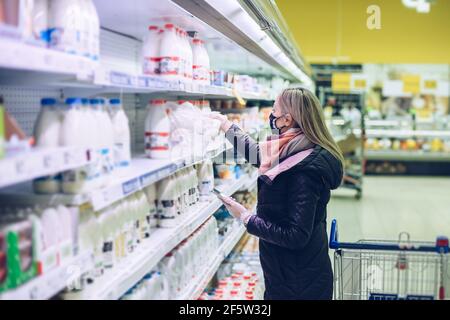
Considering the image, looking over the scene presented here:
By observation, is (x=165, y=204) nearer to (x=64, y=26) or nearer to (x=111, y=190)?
(x=111, y=190)

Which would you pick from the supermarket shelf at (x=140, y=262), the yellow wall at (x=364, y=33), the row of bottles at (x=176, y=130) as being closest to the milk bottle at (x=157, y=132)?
the row of bottles at (x=176, y=130)

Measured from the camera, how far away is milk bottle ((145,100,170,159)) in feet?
7.39

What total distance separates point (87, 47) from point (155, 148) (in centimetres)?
78

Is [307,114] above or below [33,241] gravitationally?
above

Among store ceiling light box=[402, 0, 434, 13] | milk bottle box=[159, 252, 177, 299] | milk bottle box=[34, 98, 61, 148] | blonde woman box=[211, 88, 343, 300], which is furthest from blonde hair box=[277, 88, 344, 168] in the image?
store ceiling light box=[402, 0, 434, 13]

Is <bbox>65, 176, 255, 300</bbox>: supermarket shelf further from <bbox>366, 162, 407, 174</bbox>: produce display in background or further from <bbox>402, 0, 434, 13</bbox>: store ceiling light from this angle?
<bbox>366, 162, 407, 174</bbox>: produce display in background

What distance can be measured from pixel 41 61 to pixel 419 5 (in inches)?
310

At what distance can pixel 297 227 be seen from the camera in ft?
7.43

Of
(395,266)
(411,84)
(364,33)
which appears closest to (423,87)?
(411,84)

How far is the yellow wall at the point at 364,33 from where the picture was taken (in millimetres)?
8172

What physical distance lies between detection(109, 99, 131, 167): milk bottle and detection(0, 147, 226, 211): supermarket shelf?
36 millimetres

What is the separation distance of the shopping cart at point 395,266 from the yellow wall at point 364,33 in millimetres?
3985

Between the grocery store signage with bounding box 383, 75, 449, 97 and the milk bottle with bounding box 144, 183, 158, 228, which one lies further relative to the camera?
the grocery store signage with bounding box 383, 75, 449, 97
